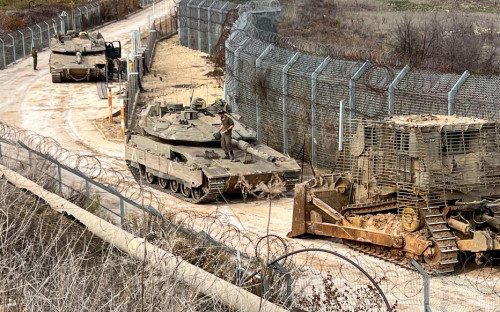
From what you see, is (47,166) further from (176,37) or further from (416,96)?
(176,37)

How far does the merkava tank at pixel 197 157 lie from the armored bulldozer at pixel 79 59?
15189 mm

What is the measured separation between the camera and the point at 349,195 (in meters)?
18.6

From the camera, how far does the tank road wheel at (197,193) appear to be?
21388mm

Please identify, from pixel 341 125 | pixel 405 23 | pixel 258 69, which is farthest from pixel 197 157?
pixel 405 23

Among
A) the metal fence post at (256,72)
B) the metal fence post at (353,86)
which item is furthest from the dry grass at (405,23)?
the metal fence post at (353,86)

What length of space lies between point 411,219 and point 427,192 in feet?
1.88

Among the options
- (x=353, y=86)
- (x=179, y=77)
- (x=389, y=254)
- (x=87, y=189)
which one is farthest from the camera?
(x=179, y=77)

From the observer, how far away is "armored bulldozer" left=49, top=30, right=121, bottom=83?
38.9 metres

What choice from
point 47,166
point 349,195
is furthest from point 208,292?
point 349,195

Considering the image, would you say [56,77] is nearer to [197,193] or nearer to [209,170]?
[197,193]

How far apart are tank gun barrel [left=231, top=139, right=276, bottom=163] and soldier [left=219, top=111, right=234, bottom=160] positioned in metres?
0.23

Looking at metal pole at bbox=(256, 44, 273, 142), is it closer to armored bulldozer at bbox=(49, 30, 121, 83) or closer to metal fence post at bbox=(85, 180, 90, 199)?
metal fence post at bbox=(85, 180, 90, 199)

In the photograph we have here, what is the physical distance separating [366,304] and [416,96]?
1088 cm

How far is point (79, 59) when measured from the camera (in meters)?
39.1
